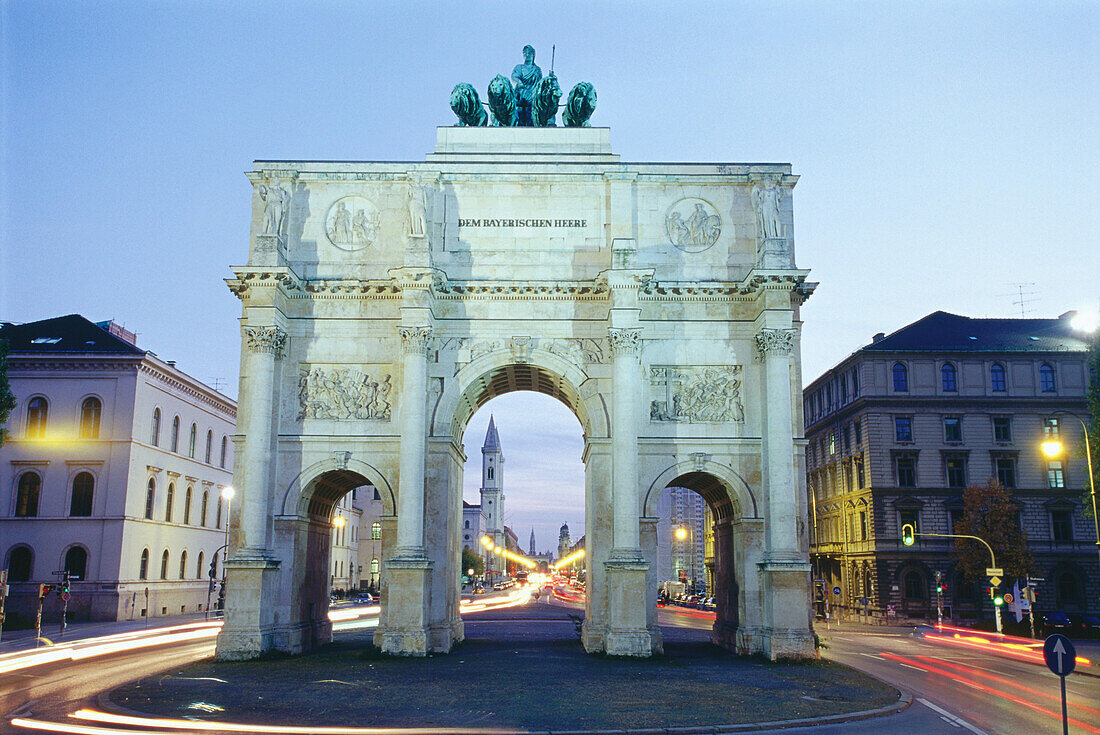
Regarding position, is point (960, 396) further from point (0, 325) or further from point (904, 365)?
point (0, 325)

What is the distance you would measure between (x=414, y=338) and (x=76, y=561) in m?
29.1

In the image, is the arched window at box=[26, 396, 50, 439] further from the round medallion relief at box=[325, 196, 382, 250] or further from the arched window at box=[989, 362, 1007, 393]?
the arched window at box=[989, 362, 1007, 393]

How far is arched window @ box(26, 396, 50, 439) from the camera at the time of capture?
48.3 m

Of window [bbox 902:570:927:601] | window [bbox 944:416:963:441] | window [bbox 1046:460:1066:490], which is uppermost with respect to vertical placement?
window [bbox 944:416:963:441]

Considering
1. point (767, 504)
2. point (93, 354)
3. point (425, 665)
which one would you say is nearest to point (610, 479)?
point (767, 504)

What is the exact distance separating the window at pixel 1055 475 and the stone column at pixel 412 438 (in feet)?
→ 148

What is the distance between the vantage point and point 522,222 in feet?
103

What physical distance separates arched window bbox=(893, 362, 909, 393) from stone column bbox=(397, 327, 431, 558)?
4015 centimetres

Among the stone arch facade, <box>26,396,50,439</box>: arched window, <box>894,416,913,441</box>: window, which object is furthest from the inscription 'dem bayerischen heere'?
<box>894,416,913,441</box>: window

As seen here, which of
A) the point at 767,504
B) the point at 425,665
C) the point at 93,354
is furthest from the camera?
the point at 93,354

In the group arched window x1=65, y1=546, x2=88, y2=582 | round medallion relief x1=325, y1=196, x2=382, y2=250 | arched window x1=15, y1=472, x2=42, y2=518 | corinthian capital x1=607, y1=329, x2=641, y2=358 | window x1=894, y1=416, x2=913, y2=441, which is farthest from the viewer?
window x1=894, y1=416, x2=913, y2=441

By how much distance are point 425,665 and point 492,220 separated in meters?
14.9

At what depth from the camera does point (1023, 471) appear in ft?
187

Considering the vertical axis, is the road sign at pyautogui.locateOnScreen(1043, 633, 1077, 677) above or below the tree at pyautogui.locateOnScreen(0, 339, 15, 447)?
below
